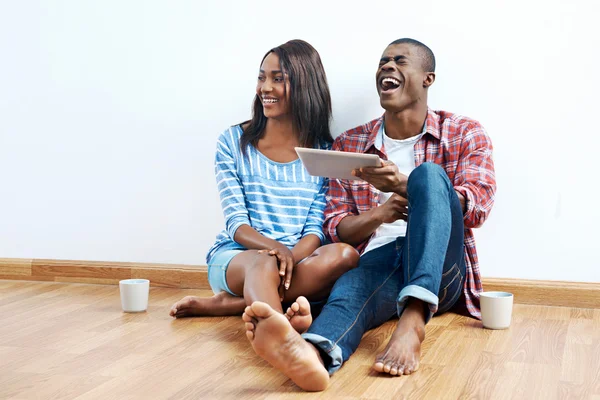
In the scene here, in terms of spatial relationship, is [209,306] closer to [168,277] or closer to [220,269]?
[220,269]

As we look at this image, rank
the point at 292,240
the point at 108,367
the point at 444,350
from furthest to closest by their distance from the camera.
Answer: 1. the point at 292,240
2. the point at 444,350
3. the point at 108,367

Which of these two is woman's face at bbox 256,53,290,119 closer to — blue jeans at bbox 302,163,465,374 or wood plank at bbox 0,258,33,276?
blue jeans at bbox 302,163,465,374

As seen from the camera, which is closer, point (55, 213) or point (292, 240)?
point (292, 240)

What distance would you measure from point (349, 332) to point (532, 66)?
1179mm

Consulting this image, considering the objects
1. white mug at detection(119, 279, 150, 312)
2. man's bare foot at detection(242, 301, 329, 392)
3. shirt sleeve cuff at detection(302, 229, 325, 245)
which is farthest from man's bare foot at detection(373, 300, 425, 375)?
white mug at detection(119, 279, 150, 312)

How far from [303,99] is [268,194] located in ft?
1.10

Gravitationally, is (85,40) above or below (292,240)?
above

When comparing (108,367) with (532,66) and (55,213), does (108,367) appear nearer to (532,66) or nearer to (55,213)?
(55,213)

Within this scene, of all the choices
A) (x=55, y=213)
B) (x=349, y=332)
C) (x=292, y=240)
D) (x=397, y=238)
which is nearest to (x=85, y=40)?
(x=55, y=213)

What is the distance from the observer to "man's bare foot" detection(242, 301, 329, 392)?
155 cm

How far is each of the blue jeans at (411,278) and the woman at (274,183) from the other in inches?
8.3

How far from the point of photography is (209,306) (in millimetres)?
2332

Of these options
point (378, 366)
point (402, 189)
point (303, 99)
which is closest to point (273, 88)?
point (303, 99)

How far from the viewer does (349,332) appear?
1.78 m
